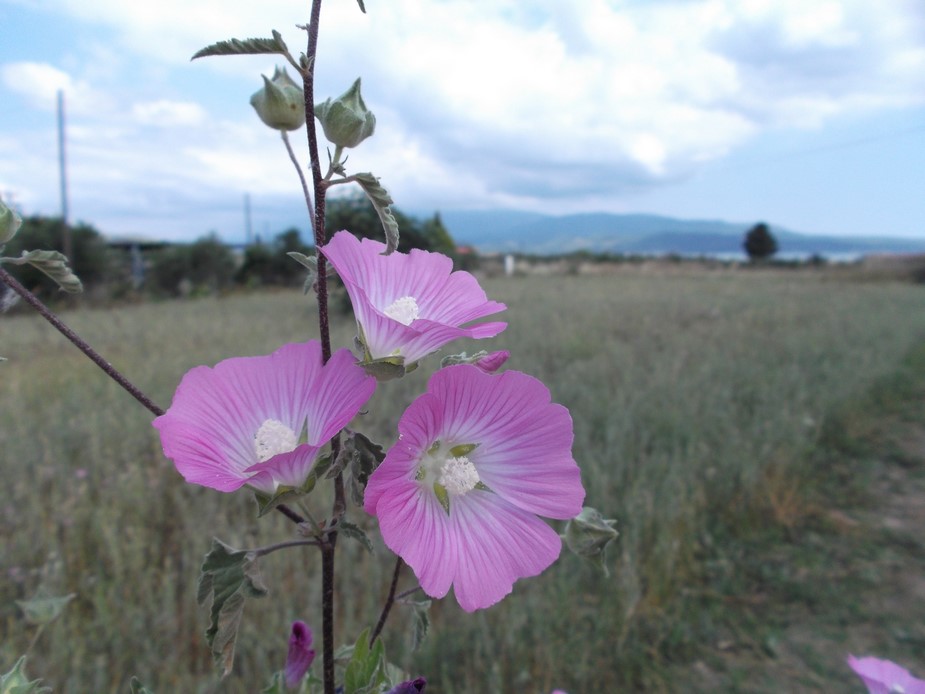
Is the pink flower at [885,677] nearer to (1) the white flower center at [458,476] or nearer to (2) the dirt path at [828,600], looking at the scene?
(1) the white flower center at [458,476]

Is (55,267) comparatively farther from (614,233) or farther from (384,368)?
(614,233)

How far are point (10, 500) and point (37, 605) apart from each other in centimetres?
219

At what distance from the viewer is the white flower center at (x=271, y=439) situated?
0.64 metres

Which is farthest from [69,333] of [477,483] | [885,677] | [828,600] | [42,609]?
[828,600]

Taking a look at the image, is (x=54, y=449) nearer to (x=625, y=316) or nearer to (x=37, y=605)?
(x=37, y=605)

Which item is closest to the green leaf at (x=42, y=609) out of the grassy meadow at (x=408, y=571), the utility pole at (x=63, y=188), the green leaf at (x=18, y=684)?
the grassy meadow at (x=408, y=571)

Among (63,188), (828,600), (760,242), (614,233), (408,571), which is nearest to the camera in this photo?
(408,571)

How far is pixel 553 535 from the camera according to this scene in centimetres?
61

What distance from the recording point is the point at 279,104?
0.68m

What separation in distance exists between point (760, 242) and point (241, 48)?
5034 centimetres

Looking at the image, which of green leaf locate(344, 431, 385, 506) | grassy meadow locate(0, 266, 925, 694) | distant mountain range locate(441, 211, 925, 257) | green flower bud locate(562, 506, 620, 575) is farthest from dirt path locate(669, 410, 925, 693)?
distant mountain range locate(441, 211, 925, 257)

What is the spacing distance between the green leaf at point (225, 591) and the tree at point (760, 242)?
49.9 m

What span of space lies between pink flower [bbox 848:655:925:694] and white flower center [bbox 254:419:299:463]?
2.51 feet

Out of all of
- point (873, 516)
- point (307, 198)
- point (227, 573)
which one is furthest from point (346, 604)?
point (873, 516)
